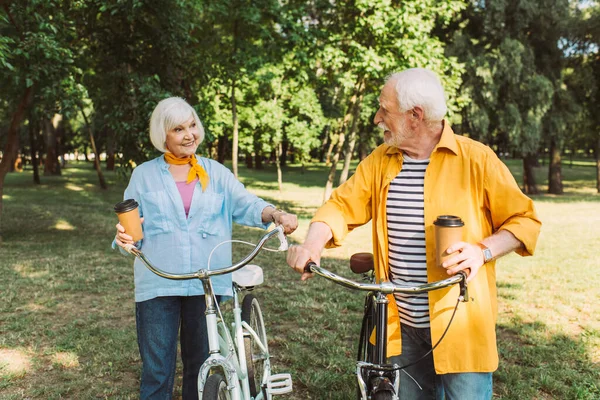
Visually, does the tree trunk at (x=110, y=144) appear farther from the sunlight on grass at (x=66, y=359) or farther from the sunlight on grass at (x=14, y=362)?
the sunlight on grass at (x=66, y=359)

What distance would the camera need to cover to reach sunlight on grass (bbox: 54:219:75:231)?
13.4 meters

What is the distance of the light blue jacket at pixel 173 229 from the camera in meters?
3.09

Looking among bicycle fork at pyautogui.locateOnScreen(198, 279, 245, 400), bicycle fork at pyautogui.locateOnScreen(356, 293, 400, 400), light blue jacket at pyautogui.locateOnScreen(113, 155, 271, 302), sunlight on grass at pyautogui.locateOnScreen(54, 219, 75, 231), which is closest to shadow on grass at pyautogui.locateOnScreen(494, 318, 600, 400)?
bicycle fork at pyautogui.locateOnScreen(356, 293, 400, 400)

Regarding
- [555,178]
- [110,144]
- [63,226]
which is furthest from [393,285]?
[555,178]

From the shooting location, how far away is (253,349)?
3754 millimetres

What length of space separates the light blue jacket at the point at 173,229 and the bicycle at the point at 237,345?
25 centimetres

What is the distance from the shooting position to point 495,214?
2.28 meters

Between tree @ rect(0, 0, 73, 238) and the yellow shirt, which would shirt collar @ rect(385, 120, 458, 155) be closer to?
the yellow shirt

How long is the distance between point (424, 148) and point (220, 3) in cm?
1100

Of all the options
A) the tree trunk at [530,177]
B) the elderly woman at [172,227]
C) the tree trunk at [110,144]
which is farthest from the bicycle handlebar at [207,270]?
the tree trunk at [530,177]

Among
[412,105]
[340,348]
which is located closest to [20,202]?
[340,348]

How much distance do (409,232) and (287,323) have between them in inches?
156

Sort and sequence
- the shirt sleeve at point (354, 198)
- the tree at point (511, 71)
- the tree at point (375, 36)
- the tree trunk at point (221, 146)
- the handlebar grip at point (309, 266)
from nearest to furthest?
1. the handlebar grip at point (309, 266)
2. the shirt sleeve at point (354, 198)
3. the tree at point (375, 36)
4. the tree at point (511, 71)
5. the tree trunk at point (221, 146)

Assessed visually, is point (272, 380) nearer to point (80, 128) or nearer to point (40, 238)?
point (40, 238)
